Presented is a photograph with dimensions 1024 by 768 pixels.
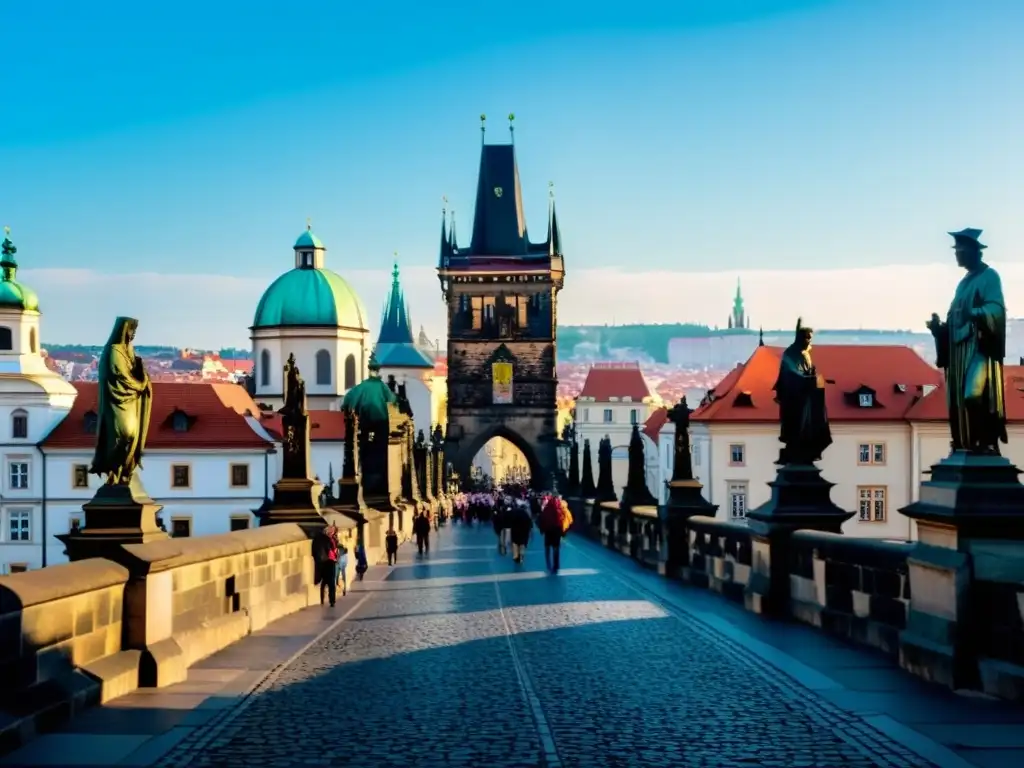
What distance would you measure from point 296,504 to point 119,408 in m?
9.35

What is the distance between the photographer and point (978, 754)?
8.29m

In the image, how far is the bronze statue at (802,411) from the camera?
54.6 ft

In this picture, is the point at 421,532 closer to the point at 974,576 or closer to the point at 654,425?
the point at 974,576

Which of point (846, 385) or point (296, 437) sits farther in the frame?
point (846, 385)

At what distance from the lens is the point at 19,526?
74.2m

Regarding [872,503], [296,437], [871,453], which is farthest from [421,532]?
[871,453]

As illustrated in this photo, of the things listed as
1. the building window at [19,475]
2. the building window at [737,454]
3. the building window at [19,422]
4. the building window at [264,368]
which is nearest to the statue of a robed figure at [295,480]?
the building window at [737,454]

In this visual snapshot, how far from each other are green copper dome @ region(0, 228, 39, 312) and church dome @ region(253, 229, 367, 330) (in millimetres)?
25943

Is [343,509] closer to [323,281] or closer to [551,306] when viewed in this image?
[323,281]

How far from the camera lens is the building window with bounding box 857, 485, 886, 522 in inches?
2685

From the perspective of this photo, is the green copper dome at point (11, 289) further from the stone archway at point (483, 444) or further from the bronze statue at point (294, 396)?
the bronze statue at point (294, 396)

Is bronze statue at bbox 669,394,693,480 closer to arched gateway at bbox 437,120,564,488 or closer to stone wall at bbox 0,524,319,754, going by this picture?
stone wall at bbox 0,524,319,754

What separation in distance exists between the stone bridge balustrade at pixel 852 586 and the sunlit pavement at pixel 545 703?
0.38 meters

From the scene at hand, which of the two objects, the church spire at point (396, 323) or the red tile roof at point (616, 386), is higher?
the church spire at point (396, 323)
